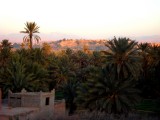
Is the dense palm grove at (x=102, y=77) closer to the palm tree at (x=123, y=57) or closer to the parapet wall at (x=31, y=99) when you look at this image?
the palm tree at (x=123, y=57)

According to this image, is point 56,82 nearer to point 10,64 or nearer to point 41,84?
point 41,84

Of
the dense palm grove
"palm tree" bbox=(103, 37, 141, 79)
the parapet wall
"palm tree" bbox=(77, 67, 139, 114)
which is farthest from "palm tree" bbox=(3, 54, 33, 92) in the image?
"palm tree" bbox=(103, 37, 141, 79)

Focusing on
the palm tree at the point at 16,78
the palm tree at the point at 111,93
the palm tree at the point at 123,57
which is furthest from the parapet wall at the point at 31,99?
the palm tree at the point at 16,78

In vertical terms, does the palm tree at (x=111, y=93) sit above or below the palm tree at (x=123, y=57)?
below

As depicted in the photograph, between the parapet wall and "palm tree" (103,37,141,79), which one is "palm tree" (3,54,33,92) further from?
"palm tree" (103,37,141,79)

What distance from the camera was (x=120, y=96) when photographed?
40125mm

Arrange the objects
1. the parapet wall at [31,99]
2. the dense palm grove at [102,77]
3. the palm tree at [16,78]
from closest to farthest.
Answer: the parapet wall at [31,99], the dense palm grove at [102,77], the palm tree at [16,78]

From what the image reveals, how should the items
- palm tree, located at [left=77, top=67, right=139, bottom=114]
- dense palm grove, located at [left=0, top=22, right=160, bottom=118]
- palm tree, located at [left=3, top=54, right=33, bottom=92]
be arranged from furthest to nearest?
palm tree, located at [left=3, top=54, right=33, bottom=92] < dense palm grove, located at [left=0, top=22, right=160, bottom=118] < palm tree, located at [left=77, top=67, right=139, bottom=114]

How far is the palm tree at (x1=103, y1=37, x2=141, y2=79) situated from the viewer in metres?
40.8

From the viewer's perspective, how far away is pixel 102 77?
41.1 meters

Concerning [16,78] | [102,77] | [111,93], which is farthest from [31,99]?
[16,78]

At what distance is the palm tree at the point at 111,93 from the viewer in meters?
40.2

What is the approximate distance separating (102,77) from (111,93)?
6.85 feet

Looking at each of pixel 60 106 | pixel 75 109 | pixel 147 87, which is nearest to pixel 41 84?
pixel 75 109
